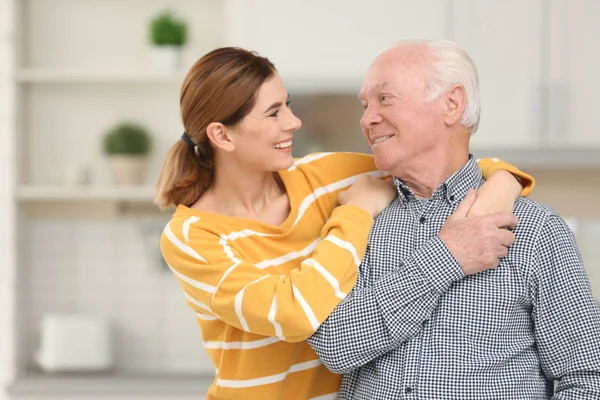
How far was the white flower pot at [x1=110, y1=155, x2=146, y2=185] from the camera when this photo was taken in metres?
3.64

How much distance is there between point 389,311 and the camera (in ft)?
4.98

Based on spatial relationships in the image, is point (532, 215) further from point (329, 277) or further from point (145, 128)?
point (145, 128)

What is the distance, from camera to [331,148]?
334cm

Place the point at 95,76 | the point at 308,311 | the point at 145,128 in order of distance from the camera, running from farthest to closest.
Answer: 1. the point at 145,128
2. the point at 95,76
3. the point at 308,311

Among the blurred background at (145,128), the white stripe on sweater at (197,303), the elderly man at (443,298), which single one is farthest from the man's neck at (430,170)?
the blurred background at (145,128)

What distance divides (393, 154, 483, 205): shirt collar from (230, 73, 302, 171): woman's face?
243 millimetres

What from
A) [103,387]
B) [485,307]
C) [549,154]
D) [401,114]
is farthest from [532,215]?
[103,387]

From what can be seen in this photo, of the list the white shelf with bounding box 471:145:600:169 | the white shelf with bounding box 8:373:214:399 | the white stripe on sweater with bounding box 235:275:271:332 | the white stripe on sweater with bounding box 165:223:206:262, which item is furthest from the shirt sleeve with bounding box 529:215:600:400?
the white shelf with bounding box 8:373:214:399

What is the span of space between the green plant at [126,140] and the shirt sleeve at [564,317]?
2.40m

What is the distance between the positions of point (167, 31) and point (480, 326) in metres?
2.43

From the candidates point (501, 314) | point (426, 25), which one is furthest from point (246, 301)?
point (426, 25)

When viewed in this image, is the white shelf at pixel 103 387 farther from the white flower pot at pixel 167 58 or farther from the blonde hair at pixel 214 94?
the blonde hair at pixel 214 94

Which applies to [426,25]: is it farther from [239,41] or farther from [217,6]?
[217,6]

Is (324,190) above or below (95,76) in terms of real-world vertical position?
below
